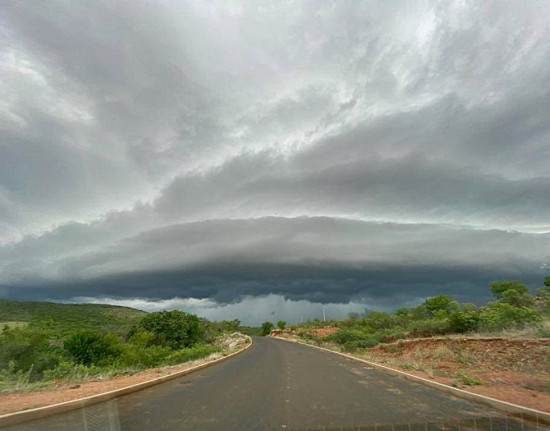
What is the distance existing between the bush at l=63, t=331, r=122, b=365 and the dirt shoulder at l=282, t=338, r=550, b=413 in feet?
67.3

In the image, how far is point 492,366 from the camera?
1733 cm

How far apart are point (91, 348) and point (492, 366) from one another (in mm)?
25418

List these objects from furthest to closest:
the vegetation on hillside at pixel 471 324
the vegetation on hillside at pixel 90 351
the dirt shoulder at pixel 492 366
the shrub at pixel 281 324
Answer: the shrub at pixel 281 324 < the vegetation on hillside at pixel 471 324 < the vegetation on hillside at pixel 90 351 < the dirt shoulder at pixel 492 366

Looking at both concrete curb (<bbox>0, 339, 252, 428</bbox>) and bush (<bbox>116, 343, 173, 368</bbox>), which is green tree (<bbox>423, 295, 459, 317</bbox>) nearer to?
bush (<bbox>116, 343, 173, 368</bbox>)

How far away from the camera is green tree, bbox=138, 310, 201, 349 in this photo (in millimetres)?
49188

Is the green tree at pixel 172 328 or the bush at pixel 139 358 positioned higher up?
the green tree at pixel 172 328

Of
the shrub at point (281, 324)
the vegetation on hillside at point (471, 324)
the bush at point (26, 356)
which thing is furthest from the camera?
the shrub at point (281, 324)

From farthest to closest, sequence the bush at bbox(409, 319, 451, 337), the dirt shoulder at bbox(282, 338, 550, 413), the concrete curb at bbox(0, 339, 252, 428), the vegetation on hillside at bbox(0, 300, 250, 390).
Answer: the bush at bbox(409, 319, 451, 337)
the vegetation on hillside at bbox(0, 300, 250, 390)
the dirt shoulder at bbox(282, 338, 550, 413)
the concrete curb at bbox(0, 339, 252, 428)

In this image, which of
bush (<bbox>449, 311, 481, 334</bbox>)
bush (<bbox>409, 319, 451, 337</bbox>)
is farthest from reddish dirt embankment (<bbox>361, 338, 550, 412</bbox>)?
bush (<bbox>409, 319, 451, 337</bbox>)

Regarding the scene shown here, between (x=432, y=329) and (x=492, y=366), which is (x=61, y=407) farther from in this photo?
(x=432, y=329)

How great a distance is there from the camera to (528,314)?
95.8ft

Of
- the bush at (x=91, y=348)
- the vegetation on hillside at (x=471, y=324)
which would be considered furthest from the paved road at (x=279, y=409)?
the bush at (x=91, y=348)

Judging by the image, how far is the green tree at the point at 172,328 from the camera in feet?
161

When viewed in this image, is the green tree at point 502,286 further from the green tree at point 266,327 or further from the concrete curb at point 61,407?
the green tree at point 266,327
